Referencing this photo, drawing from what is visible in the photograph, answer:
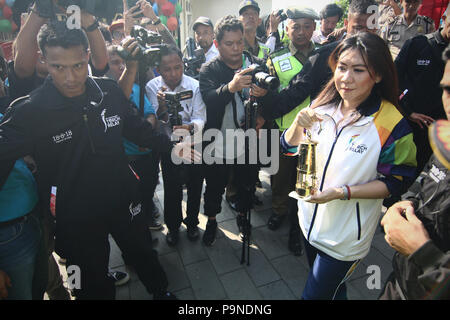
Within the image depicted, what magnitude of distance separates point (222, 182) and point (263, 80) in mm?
1301

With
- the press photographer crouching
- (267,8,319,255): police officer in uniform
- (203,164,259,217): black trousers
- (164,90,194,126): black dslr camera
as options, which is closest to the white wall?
the press photographer crouching

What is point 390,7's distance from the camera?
5.21 m

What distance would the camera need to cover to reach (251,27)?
14.7 feet

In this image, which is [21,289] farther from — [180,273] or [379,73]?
[379,73]

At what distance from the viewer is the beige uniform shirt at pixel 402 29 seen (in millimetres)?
4215

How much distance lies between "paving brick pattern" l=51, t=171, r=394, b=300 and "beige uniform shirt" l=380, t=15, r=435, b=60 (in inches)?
122

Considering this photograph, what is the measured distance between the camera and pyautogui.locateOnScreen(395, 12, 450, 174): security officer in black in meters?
2.81

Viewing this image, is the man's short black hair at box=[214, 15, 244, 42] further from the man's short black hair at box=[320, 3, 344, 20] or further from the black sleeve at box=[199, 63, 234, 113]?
the man's short black hair at box=[320, 3, 344, 20]

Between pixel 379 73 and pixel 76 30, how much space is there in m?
1.97

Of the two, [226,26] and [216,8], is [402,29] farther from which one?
[216,8]

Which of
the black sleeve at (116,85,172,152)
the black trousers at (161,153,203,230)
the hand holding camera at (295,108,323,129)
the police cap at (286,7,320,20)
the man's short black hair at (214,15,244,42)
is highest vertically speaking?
the police cap at (286,7,320,20)

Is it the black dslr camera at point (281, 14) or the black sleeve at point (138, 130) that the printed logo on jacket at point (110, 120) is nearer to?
the black sleeve at point (138, 130)

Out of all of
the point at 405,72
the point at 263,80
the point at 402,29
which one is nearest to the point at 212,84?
the point at 263,80
